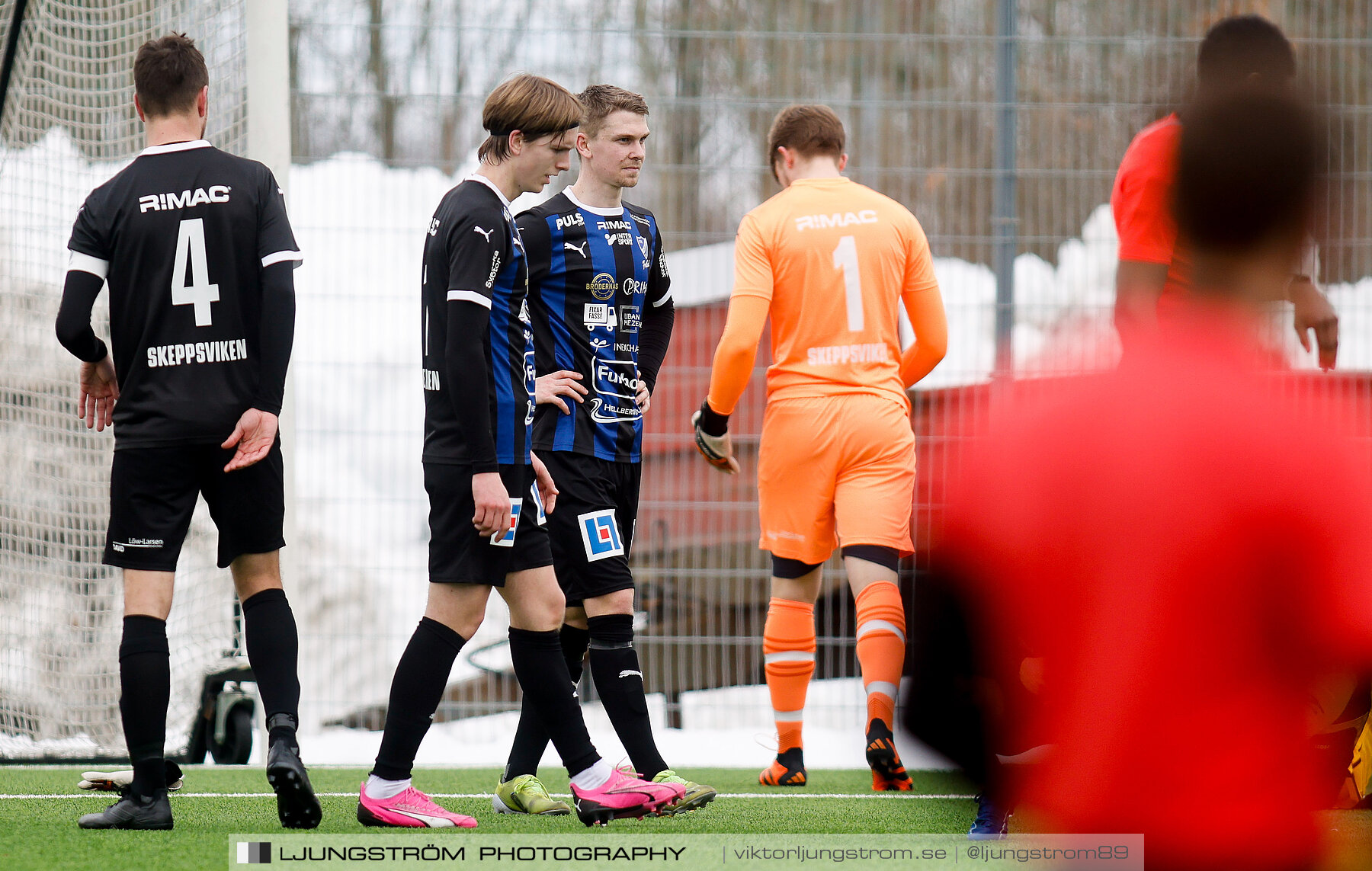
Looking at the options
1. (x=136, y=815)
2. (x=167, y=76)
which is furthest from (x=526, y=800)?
(x=167, y=76)

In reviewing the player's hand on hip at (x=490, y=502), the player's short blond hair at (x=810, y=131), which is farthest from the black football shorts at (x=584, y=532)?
the player's short blond hair at (x=810, y=131)

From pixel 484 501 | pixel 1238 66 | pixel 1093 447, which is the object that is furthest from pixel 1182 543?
pixel 484 501

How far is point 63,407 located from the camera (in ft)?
17.5

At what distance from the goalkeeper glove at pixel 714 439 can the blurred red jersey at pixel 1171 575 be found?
11.1ft

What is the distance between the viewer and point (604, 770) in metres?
3.39

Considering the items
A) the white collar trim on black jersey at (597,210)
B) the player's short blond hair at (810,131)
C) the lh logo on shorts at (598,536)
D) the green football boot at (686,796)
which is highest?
the player's short blond hair at (810,131)

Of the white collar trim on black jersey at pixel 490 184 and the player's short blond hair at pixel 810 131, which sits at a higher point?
the player's short blond hair at pixel 810 131

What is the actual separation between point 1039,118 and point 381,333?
3.03m

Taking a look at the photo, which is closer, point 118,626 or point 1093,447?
point 1093,447

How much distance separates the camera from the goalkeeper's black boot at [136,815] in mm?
3230

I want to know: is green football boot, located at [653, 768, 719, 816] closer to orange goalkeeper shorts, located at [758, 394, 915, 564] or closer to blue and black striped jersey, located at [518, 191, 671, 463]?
blue and black striped jersey, located at [518, 191, 671, 463]

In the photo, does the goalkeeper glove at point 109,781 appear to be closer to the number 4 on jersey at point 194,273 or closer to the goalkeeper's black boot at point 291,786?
the goalkeeper's black boot at point 291,786

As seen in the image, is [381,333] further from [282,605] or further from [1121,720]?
[1121,720]

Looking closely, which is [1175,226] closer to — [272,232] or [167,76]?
[272,232]
